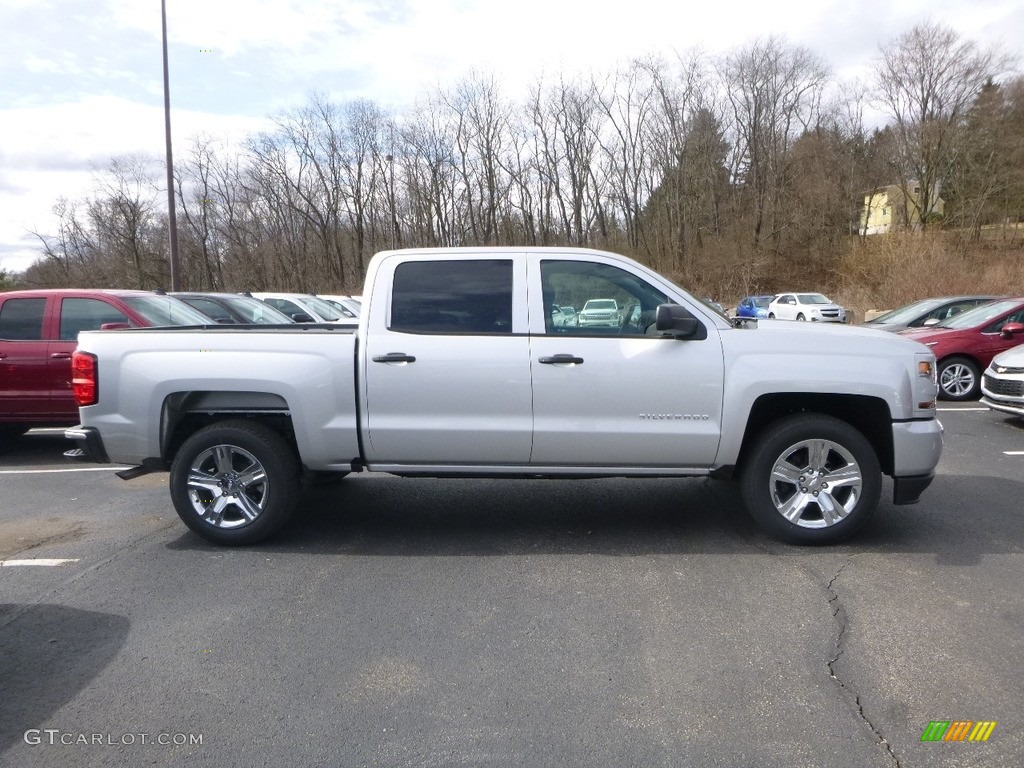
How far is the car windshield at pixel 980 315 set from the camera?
38.5 ft

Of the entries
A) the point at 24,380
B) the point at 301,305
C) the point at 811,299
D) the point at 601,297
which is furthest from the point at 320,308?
the point at 811,299

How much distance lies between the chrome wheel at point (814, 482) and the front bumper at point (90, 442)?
453 centimetres

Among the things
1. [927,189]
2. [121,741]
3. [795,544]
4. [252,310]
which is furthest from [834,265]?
[121,741]

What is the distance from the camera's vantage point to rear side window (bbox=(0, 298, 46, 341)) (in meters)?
8.48

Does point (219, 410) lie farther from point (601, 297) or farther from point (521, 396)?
point (601, 297)

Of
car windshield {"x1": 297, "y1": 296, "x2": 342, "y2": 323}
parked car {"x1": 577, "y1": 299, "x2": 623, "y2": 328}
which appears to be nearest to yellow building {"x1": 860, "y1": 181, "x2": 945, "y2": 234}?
car windshield {"x1": 297, "y1": 296, "x2": 342, "y2": 323}

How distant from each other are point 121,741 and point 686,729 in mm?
2253

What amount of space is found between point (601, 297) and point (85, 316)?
6266 mm

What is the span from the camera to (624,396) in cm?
499

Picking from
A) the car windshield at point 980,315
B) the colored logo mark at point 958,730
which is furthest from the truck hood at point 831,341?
the car windshield at point 980,315

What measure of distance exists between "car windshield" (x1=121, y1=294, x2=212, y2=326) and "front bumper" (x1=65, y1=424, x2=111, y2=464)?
12.0 ft

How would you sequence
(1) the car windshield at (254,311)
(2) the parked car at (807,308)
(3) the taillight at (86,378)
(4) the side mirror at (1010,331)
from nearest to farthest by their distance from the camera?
(3) the taillight at (86,378) < (4) the side mirror at (1010,331) < (1) the car windshield at (254,311) < (2) the parked car at (807,308)

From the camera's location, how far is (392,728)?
3.12 meters

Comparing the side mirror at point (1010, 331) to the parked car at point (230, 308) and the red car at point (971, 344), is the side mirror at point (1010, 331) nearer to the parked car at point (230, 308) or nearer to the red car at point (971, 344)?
the red car at point (971, 344)
